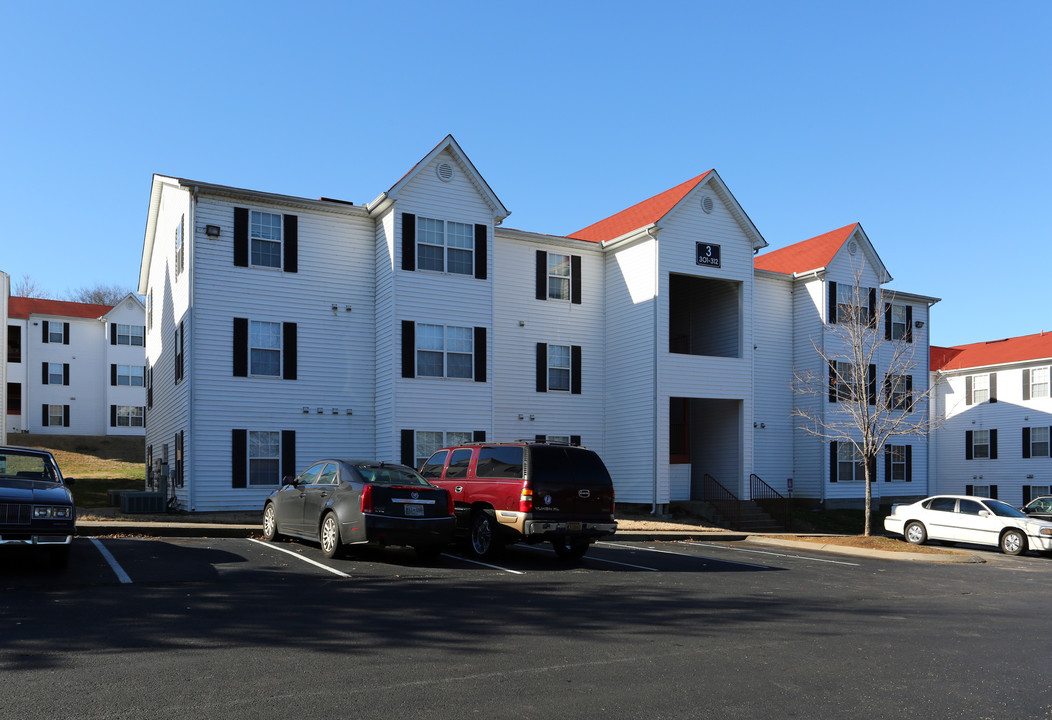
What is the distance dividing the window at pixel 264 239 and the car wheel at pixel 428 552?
12957mm

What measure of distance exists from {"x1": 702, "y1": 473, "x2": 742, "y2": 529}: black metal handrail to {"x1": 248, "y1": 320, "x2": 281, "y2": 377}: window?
47.5 ft

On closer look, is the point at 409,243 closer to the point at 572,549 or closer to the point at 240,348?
the point at 240,348

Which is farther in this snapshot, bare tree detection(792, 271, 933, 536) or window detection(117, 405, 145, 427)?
window detection(117, 405, 145, 427)

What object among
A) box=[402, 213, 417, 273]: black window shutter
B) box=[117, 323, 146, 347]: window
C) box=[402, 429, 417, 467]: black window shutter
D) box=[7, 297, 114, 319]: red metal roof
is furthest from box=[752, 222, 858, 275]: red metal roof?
box=[7, 297, 114, 319]: red metal roof

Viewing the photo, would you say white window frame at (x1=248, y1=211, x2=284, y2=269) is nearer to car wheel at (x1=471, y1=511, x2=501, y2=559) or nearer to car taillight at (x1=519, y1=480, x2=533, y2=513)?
car wheel at (x1=471, y1=511, x2=501, y2=559)

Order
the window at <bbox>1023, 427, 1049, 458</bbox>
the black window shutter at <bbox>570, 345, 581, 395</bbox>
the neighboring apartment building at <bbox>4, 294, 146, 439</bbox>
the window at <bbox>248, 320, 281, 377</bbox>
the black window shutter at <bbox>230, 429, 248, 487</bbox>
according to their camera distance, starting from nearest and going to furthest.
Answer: the black window shutter at <bbox>230, 429, 248, 487</bbox> → the window at <bbox>248, 320, 281, 377</bbox> → the black window shutter at <bbox>570, 345, 581, 395</bbox> → the window at <bbox>1023, 427, 1049, 458</bbox> → the neighboring apartment building at <bbox>4, 294, 146, 439</bbox>

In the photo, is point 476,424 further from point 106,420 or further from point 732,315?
point 106,420

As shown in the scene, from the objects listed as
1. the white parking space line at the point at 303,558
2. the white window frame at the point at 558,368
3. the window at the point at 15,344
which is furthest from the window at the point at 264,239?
the window at the point at 15,344

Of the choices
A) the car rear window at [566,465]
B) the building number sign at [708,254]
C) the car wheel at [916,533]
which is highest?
the building number sign at [708,254]

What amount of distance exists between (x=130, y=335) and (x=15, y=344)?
6.77 metres

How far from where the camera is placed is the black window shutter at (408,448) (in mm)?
25391

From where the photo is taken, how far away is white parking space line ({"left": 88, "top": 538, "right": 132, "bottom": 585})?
38.1 feet

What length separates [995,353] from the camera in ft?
155

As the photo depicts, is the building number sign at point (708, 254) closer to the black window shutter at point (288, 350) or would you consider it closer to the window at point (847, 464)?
the window at point (847, 464)
